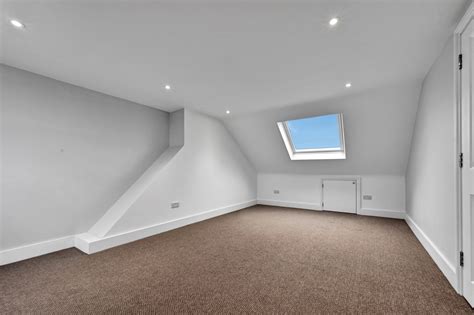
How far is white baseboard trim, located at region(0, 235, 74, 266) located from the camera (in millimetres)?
2236

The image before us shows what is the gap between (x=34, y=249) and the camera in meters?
2.42

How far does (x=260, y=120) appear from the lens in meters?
4.35

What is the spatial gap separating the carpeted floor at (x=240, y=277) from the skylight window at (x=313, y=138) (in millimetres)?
1993

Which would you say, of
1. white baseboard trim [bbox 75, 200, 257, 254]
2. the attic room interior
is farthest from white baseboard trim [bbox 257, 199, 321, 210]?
white baseboard trim [bbox 75, 200, 257, 254]

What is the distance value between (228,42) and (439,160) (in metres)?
2.53

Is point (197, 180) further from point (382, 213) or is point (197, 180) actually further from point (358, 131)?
point (382, 213)

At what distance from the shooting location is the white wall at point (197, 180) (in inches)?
127

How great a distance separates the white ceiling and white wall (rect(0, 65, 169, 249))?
29cm

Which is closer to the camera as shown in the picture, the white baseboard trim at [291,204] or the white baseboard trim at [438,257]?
the white baseboard trim at [438,257]

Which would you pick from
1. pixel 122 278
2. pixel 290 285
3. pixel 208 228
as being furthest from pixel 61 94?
pixel 290 285

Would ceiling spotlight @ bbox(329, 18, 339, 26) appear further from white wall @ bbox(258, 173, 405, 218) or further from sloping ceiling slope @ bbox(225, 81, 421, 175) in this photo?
white wall @ bbox(258, 173, 405, 218)

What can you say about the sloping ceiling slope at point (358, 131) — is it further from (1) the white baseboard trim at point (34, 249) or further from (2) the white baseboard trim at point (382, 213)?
(1) the white baseboard trim at point (34, 249)

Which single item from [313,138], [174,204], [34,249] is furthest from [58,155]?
[313,138]

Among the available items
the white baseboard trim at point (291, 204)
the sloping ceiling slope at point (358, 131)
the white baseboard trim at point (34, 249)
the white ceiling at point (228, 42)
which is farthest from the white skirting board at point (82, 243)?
the white baseboard trim at point (291, 204)
